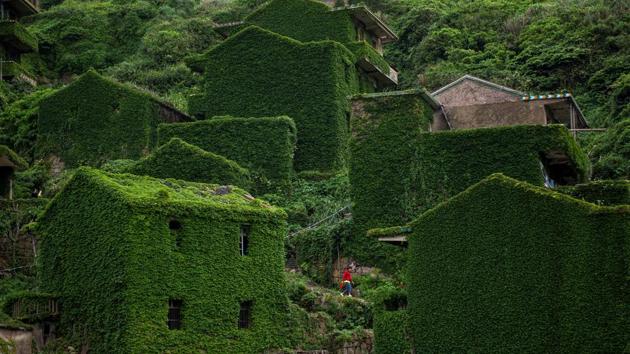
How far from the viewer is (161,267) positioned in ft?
119

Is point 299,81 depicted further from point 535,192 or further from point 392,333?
point 535,192

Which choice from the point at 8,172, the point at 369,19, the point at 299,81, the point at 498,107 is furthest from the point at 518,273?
the point at 369,19

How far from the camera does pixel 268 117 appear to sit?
2249 inches

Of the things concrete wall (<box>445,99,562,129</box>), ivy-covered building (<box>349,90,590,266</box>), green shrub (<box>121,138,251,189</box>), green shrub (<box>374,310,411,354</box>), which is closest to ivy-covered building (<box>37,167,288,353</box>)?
green shrub (<box>374,310,411,354</box>)

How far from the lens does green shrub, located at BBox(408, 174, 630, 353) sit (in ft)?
94.1

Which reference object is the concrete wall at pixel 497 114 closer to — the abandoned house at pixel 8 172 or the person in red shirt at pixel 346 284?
the person in red shirt at pixel 346 284

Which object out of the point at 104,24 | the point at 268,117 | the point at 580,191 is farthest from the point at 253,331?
the point at 104,24

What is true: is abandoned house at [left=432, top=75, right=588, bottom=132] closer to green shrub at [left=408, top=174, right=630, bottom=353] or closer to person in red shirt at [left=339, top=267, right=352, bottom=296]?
person in red shirt at [left=339, top=267, right=352, bottom=296]

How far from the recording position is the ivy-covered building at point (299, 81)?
190 feet

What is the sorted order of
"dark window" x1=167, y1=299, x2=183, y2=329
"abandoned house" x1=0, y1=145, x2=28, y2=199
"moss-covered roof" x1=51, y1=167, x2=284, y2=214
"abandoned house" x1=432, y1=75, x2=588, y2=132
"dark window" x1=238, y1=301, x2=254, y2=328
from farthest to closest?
"abandoned house" x1=0, y1=145, x2=28, y2=199 < "abandoned house" x1=432, y1=75, x2=588, y2=132 < "dark window" x1=238, y1=301, x2=254, y2=328 < "moss-covered roof" x1=51, y1=167, x2=284, y2=214 < "dark window" x1=167, y1=299, x2=183, y2=329

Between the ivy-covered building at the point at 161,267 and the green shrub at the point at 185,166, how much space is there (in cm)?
838

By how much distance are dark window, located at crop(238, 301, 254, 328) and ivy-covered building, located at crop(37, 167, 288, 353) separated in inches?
1.4

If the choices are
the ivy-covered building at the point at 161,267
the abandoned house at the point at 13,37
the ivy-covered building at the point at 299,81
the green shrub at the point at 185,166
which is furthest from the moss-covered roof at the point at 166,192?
the abandoned house at the point at 13,37

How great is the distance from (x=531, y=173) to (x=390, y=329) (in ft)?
41.5
